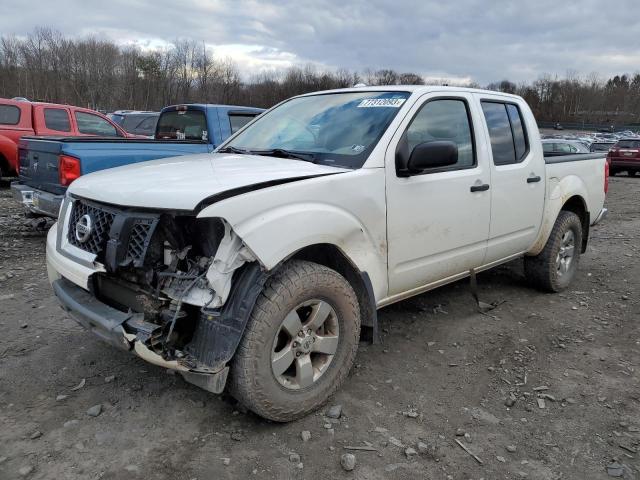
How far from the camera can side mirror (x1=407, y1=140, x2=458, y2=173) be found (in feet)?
10.1

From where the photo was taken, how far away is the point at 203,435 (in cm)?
271

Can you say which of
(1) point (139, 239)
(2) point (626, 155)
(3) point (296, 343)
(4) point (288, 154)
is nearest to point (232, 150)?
(4) point (288, 154)

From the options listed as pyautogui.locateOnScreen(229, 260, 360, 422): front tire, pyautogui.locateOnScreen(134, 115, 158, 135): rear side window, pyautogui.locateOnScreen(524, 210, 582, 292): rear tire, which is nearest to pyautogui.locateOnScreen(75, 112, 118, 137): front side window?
pyautogui.locateOnScreen(134, 115, 158, 135): rear side window

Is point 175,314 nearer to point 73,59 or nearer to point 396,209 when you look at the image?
point 396,209

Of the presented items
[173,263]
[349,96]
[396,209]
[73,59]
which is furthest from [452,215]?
[73,59]

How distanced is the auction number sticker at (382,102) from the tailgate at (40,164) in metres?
3.68

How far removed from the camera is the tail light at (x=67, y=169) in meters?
5.36

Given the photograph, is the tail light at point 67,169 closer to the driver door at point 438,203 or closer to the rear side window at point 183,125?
the rear side window at point 183,125

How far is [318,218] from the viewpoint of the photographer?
8.91 feet

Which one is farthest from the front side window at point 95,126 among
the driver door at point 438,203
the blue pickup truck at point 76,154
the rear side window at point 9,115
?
the driver door at point 438,203

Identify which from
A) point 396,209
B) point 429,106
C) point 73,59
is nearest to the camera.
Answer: point 396,209

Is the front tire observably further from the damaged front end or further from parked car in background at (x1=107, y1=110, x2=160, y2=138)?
parked car in background at (x1=107, y1=110, x2=160, y2=138)

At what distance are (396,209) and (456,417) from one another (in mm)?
1295

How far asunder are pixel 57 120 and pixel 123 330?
9.48 m
